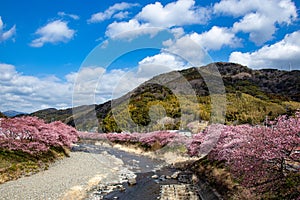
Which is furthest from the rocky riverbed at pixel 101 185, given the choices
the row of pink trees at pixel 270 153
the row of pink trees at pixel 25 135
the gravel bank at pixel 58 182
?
the row of pink trees at pixel 270 153

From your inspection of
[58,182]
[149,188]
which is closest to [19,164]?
[58,182]

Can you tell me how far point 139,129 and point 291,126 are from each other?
204 feet

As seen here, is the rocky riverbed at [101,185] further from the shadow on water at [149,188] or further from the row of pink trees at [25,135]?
the row of pink trees at [25,135]

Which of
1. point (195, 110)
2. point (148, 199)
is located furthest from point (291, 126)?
point (195, 110)

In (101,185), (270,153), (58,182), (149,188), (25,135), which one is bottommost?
(149,188)

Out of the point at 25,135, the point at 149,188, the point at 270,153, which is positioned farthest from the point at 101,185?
the point at 270,153

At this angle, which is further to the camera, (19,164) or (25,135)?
(25,135)

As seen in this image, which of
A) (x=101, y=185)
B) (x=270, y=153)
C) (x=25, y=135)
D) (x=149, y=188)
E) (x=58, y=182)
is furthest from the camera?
(x=25, y=135)

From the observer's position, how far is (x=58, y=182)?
61.8ft

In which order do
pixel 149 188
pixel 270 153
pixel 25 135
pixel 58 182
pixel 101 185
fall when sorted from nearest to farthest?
pixel 270 153, pixel 58 182, pixel 149 188, pixel 101 185, pixel 25 135

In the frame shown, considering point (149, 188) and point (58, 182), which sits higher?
point (58, 182)

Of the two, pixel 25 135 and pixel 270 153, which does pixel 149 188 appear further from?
pixel 25 135

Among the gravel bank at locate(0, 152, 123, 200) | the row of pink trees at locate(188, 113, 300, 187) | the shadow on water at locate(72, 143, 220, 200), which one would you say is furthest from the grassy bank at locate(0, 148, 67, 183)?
the row of pink trees at locate(188, 113, 300, 187)

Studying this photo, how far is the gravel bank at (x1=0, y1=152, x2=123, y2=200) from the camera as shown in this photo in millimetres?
15289
